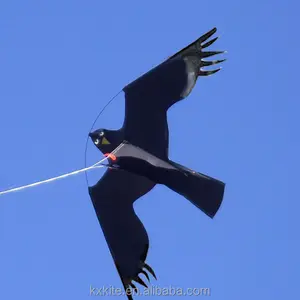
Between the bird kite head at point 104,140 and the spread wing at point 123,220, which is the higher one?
the bird kite head at point 104,140

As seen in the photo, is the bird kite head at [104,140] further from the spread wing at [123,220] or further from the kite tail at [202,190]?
the kite tail at [202,190]

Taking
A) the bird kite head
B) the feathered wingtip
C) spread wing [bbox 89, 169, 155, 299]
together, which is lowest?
spread wing [bbox 89, 169, 155, 299]

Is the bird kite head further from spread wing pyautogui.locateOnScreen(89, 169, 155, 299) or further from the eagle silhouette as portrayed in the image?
spread wing pyautogui.locateOnScreen(89, 169, 155, 299)

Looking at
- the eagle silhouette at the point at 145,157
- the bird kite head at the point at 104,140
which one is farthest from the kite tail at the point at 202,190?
the bird kite head at the point at 104,140

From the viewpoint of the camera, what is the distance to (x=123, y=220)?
27.2 ft

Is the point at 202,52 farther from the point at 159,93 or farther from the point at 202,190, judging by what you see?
the point at 202,190

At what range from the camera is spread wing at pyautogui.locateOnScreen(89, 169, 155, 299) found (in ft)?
26.8

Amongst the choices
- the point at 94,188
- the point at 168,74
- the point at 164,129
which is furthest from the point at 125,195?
the point at 168,74

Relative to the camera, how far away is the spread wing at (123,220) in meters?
8.16

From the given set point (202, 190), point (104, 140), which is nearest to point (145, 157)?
point (104, 140)

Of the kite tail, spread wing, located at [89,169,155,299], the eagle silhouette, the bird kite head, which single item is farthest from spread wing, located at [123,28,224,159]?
spread wing, located at [89,169,155,299]

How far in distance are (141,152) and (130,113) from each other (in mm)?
457

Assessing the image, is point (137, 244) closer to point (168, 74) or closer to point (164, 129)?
point (164, 129)

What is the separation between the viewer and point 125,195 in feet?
27.4
